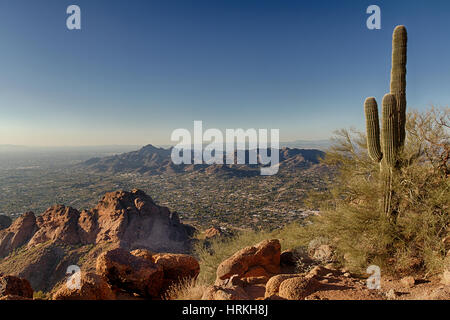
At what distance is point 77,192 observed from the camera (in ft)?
249

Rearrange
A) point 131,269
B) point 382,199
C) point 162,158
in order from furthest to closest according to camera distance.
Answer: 1. point 162,158
2. point 382,199
3. point 131,269

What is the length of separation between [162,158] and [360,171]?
452 feet

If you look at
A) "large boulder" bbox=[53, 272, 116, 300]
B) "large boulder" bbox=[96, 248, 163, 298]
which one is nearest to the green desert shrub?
"large boulder" bbox=[96, 248, 163, 298]

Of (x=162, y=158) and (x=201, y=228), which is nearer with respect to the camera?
(x=201, y=228)

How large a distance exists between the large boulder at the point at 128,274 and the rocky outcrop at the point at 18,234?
Result: 40.5 m

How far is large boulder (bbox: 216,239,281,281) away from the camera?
8.35 metres

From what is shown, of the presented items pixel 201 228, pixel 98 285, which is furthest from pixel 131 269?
pixel 201 228

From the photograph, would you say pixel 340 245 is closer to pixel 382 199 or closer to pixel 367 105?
pixel 382 199

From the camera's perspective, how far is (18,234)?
3375cm

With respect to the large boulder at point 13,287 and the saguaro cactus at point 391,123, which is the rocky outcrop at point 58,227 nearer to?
the large boulder at point 13,287

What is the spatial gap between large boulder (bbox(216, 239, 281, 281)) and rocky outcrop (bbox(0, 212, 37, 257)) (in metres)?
42.2
